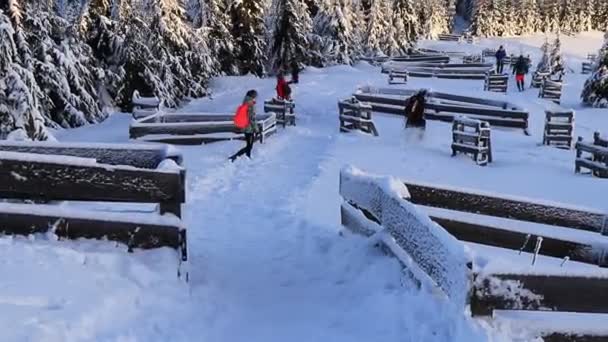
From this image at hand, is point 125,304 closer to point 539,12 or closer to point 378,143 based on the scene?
point 378,143

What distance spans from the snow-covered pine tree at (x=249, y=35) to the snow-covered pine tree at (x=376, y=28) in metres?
16.7

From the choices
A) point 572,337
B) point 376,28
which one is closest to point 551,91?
point 376,28

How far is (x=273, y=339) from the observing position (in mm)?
5453

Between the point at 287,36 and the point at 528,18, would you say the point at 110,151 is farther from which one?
the point at 528,18

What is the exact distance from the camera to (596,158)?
17812 millimetres

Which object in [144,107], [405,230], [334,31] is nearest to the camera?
[405,230]

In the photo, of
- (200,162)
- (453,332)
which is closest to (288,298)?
(453,332)

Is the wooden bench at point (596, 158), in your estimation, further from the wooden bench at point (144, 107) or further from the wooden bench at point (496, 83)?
the wooden bench at point (496, 83)

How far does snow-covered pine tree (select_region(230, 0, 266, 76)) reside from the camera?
4119 centimetres

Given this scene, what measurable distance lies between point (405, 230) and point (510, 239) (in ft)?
5.84

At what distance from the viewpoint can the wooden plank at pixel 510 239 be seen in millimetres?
6914

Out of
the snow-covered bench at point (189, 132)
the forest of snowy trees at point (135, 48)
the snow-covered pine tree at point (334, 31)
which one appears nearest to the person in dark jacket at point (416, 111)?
the snow-covered bench at point (189, 132)

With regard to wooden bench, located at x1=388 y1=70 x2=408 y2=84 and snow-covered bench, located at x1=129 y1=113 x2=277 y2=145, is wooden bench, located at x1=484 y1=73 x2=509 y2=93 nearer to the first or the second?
wooden bench, located at x1=388 y1=70 x2=408 y2=84

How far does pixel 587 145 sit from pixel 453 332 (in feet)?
48.5
